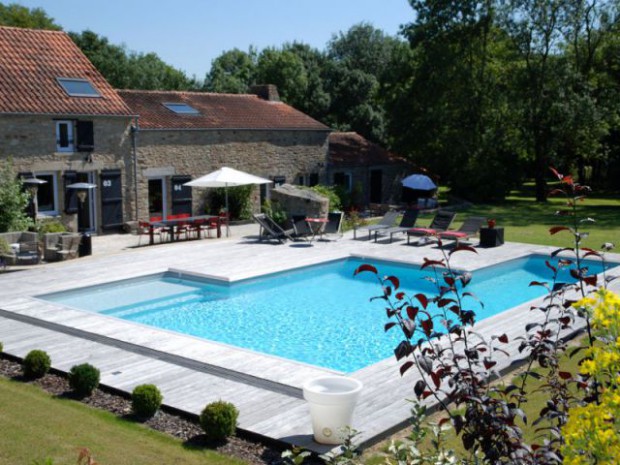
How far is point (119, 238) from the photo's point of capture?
74.4 feet

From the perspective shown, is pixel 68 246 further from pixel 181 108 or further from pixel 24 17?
pixel 24 17

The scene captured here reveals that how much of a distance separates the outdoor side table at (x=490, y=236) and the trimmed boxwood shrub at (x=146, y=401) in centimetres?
1482

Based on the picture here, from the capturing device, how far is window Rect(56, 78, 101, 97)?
2258cm

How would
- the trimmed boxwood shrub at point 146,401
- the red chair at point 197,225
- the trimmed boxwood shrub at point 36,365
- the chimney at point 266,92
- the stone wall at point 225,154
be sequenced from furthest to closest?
the chimney at point 266,92
the stone wall at point 225,154
the red chair at point 197,225
the trimmed boxwood shrub at point 36,365
the trimmed boxwood shrub at point 146,401

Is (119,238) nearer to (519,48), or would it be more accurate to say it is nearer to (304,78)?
(519,48)

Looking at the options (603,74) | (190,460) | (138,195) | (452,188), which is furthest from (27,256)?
(603,74)

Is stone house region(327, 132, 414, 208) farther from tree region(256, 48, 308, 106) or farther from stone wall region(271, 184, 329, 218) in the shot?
tree region(256, 48, 308, 106)

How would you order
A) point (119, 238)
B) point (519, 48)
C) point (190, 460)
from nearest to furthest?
point (190, 460) < point (119, 238) < point (519, 48)

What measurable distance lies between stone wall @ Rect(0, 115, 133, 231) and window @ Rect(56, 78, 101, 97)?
1.01 meters

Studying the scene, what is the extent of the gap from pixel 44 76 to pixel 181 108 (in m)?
5.77

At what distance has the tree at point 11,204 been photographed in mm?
18578

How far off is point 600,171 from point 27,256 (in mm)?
41695

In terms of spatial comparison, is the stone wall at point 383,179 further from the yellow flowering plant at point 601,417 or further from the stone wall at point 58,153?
the yellow flowering plant at point 601,417

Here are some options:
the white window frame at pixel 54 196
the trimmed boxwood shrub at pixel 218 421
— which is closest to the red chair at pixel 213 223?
the white window frame at pixel 54 196
